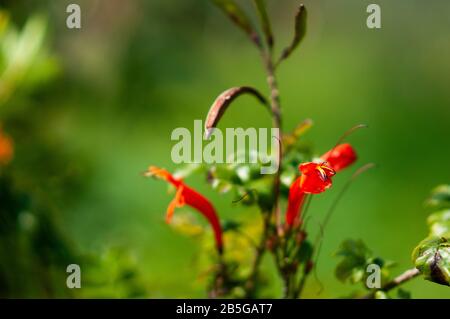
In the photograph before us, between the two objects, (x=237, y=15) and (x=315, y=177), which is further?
(x=237, y=15)

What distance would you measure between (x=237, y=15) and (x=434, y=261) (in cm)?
42

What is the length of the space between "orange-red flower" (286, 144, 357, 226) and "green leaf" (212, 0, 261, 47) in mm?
183

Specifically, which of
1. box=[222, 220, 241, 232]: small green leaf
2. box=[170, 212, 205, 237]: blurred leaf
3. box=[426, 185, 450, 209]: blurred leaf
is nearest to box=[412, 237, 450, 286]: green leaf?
box=[426, 185, 450, 209]: blurred leaf

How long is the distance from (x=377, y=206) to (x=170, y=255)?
42.9 inches

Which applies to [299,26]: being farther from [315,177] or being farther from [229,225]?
[229,225]

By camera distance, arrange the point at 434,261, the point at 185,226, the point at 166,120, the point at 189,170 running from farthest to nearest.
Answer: the point at 166,120 → the point at 185,226 → the point at 189,170 → the point at 434,261

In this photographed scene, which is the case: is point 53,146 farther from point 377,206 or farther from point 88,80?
point 377,206

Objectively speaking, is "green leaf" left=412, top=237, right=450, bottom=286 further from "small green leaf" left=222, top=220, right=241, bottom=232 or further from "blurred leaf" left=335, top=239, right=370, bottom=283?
"small green leaf" left=222, top=220, right=241, bottom=232

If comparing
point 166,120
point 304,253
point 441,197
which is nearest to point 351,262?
point 304,253

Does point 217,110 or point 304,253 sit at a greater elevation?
point 217,110

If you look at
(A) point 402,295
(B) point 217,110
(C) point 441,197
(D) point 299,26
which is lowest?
(A) point 402,295

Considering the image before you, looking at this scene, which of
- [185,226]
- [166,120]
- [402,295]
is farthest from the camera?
[166,120]

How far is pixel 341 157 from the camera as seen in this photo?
36.2 inches
